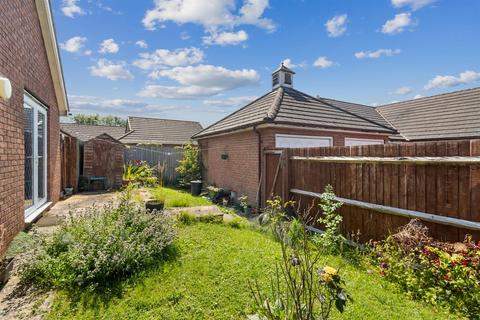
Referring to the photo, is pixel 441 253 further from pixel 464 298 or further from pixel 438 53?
pixel 438 53

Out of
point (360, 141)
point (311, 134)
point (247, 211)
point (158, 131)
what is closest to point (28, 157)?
point (247, 211)

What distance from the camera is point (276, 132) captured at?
28.2 feet

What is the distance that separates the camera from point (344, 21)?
8.59 m

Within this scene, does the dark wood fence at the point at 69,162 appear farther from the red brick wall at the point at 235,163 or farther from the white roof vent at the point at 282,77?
the white roof vent at the point at 282,77

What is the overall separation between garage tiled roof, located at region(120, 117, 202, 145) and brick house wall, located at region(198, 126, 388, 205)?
8.99m

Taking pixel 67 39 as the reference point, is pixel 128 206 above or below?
below

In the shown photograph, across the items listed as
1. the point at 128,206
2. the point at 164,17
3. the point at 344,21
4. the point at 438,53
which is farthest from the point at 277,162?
the point at 438,53

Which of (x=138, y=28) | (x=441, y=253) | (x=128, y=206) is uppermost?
(x=138, y=28)

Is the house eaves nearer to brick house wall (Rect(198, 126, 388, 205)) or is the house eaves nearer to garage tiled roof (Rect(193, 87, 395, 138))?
garage tiled roof (Rect(193, 87, 395, 138))

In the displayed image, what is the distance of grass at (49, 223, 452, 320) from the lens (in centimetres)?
292

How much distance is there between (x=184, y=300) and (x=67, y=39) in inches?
392

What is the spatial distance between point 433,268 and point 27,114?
26.9 ft

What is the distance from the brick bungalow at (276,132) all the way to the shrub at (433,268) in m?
5.06

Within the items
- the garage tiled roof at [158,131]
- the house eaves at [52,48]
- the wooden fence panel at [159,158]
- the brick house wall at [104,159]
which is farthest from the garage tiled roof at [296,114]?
the garage tiled roof at [158,131]
